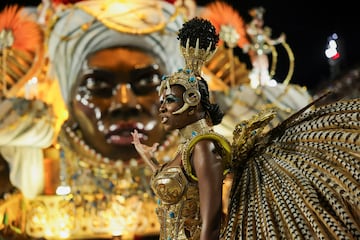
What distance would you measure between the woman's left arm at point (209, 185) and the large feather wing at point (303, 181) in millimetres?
116

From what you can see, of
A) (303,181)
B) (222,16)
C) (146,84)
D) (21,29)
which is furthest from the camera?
(222,16)

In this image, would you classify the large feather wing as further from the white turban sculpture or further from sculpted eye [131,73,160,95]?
the white turban sculpture

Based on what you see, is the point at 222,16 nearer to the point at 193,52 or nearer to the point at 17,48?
the point at 17,48

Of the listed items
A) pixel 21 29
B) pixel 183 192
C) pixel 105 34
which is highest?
pixel 21 29

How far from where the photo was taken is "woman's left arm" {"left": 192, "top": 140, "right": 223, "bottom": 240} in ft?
6.13

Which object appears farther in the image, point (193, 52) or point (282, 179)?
point (193, 52)

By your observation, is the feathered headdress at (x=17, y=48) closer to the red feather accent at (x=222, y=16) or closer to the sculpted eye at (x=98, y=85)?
the sculpted eye at (x=98, y=85)

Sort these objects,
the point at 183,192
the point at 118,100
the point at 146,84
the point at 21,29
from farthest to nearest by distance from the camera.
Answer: the point at 21,29 → the point at 146,84 → the point at 118,100 → the point at 183,192

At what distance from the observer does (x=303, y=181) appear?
6.11 ft

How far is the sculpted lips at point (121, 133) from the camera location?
4.24 metres

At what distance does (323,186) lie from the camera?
1.80m

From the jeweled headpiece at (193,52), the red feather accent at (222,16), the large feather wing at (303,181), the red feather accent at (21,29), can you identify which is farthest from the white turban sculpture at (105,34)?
the large feather wing at (303,181)

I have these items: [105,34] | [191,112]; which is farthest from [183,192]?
[105,34]

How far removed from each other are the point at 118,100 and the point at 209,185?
2414 millimetres
